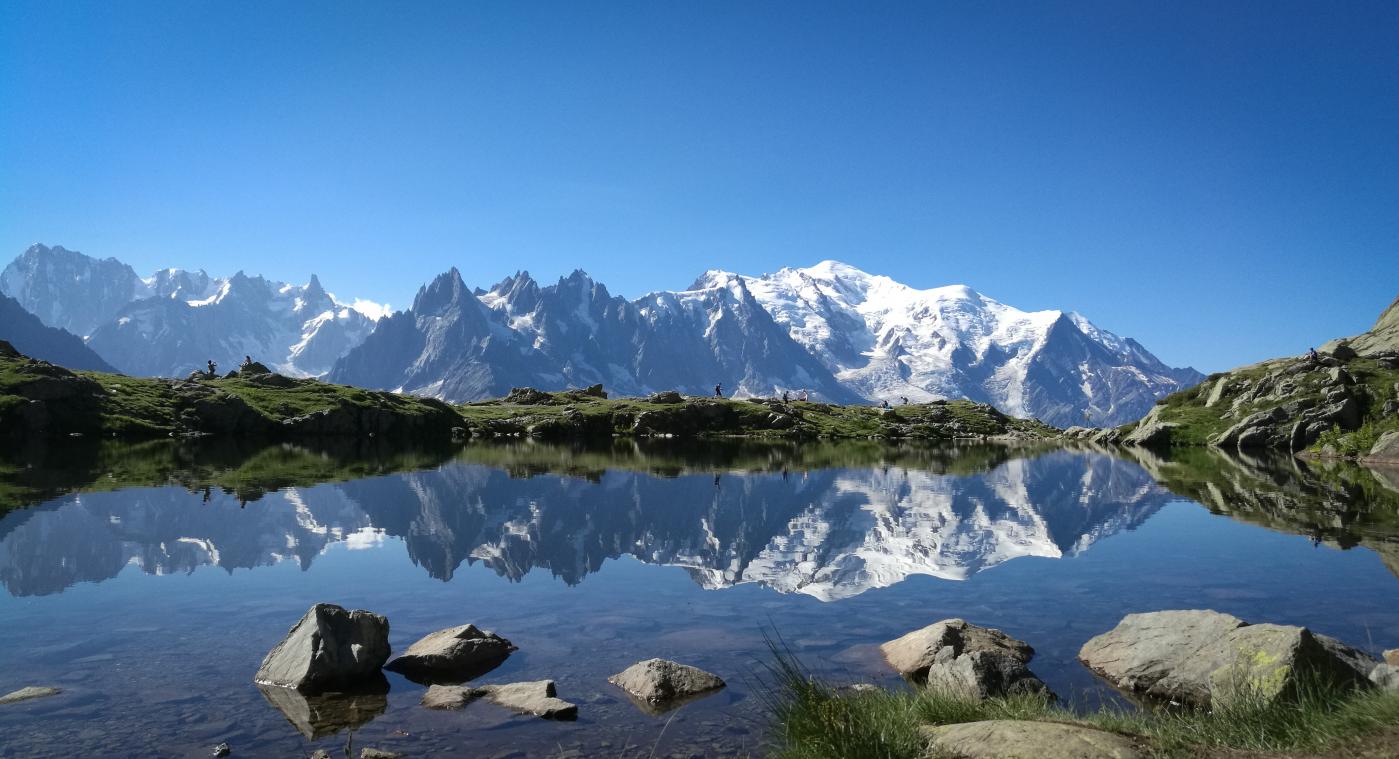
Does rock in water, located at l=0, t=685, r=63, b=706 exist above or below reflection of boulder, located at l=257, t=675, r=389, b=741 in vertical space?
above

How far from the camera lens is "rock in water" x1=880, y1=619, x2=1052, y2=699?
59.0 ft

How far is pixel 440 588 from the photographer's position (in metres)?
30.9

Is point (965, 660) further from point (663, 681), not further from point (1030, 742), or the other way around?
point (1030, 742)

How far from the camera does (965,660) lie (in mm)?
18750

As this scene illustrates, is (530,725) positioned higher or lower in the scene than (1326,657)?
lower

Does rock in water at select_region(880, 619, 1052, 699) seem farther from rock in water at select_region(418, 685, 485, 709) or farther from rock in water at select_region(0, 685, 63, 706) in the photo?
rock in water at select_region(0, 685, 63, 706)

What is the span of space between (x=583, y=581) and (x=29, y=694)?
18.0m

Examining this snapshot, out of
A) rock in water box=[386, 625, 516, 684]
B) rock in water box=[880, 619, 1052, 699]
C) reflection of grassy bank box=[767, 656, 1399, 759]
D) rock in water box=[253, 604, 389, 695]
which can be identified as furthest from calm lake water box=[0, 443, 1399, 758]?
reflection of grassy bank box=[767, 656, 1399, 759]

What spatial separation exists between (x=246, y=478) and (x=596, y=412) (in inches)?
4200

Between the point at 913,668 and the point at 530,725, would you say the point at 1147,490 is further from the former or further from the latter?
the point at 530,725

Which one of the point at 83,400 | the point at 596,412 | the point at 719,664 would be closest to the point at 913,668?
the point at 719,664

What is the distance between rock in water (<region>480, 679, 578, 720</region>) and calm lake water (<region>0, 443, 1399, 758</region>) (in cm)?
43

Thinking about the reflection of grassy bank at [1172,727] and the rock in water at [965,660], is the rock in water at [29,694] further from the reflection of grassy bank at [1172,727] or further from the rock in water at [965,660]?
the rock in water at [965,660]

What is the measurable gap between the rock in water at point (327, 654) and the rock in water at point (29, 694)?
4.34 m
